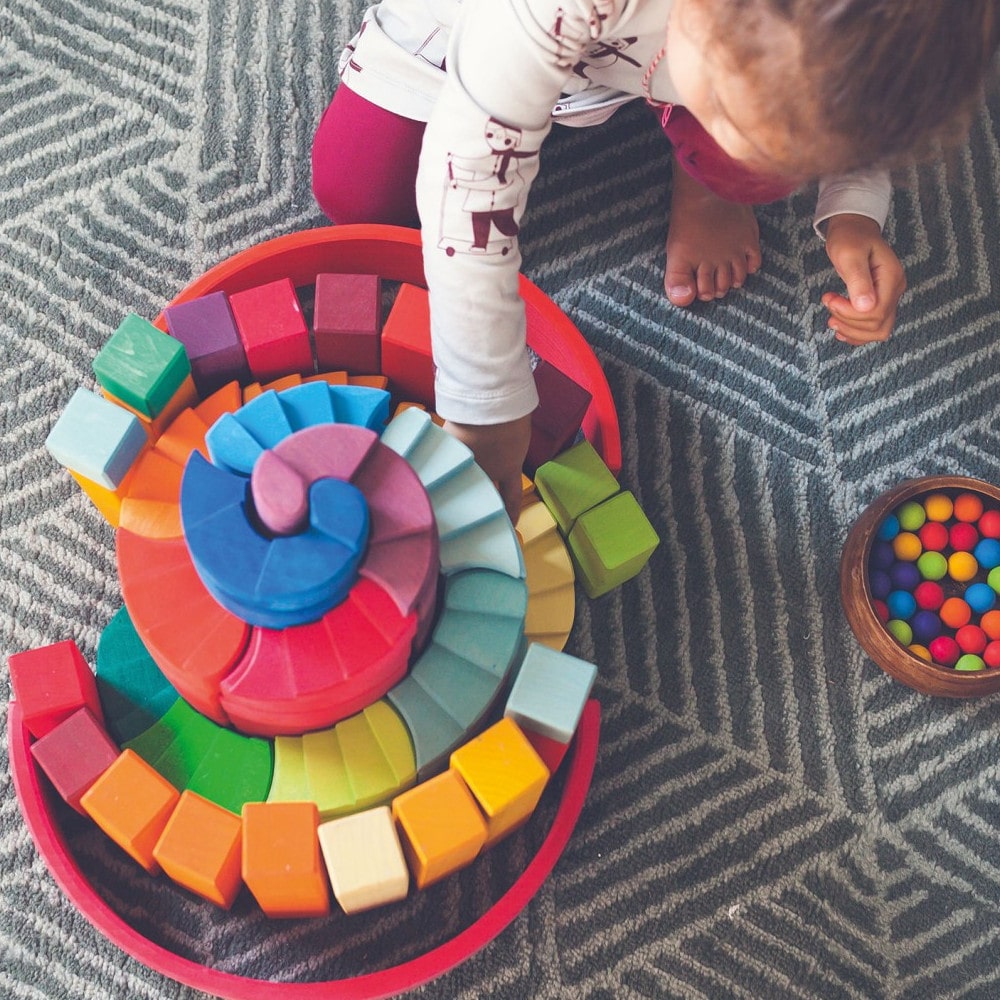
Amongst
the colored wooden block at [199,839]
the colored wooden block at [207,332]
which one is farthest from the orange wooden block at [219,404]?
the colored wooden block at [199,839]

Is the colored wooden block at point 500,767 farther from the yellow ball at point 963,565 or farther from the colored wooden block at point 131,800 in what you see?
the yellow ball at point 963,565

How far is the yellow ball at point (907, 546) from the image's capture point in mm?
887

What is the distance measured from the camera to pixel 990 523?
88 cm

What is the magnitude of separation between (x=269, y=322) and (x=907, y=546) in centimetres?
54

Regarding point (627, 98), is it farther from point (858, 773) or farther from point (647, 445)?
point (858, 773)

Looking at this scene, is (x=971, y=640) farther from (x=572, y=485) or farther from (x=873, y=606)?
(x=572, y=485)

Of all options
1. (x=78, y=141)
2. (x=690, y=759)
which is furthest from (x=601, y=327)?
(x=78, y=141)

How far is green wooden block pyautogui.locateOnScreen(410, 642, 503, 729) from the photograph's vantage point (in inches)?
26.2

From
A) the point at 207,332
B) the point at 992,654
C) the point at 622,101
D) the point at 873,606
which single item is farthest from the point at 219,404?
the point at 992,654

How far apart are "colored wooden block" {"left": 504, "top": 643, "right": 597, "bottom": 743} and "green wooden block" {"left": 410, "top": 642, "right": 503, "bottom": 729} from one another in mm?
22

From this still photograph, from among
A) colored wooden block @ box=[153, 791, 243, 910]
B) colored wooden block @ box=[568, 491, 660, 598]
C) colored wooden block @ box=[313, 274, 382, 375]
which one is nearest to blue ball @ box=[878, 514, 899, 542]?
colored wooden block @ box=[568, 491, 660, 598]

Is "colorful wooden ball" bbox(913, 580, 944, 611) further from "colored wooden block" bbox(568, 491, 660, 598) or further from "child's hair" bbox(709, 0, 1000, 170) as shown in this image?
"child's hair" bbox(709, 0, 1000, 170)

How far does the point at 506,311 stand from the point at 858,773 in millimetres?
467

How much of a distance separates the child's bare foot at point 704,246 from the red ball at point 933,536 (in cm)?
27
